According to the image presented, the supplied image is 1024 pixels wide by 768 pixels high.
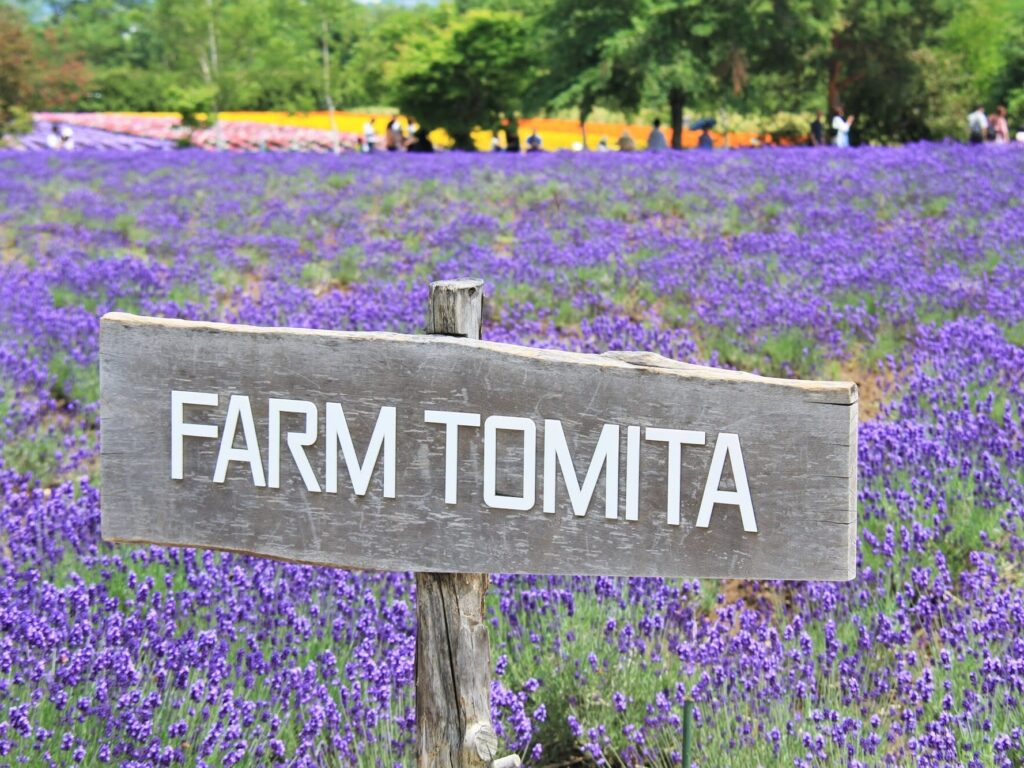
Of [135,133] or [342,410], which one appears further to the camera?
[135,133]

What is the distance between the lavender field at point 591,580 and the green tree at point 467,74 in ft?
79.4

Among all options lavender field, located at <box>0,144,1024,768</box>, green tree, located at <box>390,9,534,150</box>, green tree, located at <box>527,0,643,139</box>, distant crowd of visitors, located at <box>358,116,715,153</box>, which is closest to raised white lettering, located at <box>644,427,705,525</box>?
lavender field, located at <box>0,144,1024,768</box>

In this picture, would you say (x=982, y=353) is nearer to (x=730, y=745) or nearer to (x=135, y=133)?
(x=730, y=745)

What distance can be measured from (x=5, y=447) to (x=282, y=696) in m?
2.24

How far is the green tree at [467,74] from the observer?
1266 inches

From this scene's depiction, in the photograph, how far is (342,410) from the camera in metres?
1.63

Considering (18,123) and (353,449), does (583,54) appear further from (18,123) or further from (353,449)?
(353,449)

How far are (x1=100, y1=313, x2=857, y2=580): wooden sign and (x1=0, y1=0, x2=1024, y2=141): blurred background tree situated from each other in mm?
24399

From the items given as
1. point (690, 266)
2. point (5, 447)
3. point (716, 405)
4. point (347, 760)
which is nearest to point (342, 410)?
point (716, 405)

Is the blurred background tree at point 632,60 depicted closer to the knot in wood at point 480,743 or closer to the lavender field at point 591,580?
the lavender field at point 591,580

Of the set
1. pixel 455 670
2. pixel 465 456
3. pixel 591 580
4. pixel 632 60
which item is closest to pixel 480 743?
pixel 455 670

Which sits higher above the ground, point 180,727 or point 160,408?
point 160,408

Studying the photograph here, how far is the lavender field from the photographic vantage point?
2309mm

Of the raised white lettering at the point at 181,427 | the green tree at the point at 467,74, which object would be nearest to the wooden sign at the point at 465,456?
the raised white lettering at the point at 181,427
